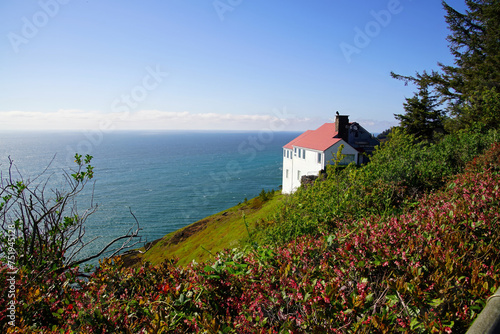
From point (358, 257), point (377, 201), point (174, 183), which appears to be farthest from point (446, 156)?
point (174, 183)

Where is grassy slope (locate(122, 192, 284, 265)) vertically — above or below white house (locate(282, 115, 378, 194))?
below

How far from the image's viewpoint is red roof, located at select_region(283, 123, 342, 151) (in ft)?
135

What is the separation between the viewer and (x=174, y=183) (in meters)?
87.5

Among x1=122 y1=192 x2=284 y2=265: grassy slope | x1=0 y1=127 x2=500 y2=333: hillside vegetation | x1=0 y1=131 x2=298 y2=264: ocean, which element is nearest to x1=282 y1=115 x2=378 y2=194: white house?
x1=122 y1=192 x2=284 y2=265: grassy slope

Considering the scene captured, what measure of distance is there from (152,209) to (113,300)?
62.5 meters

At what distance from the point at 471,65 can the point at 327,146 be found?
1797cm

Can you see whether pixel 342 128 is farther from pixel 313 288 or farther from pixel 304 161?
pixel 313 288

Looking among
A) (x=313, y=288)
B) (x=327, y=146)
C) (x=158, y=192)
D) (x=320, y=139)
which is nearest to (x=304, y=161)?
(x=320, y=139)

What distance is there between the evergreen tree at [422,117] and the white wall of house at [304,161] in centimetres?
788

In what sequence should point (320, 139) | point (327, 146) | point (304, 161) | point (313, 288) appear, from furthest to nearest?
point (304, 161), point (320, 139), point (327, 146), point (313, 288)

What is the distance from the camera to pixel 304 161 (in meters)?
45.2

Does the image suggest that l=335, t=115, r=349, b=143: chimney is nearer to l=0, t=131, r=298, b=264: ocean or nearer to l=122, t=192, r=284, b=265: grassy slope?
l=122, t=192, r=284, b=265: grassy slope

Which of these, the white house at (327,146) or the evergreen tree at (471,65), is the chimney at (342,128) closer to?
the white house at (327,146)

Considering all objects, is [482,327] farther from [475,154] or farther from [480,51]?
[480,51]
